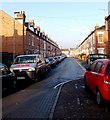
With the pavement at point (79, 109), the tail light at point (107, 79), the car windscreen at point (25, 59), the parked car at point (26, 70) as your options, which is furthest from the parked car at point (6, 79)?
the car windscreen at point (25, 59)

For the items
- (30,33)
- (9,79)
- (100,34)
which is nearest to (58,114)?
(9,79)

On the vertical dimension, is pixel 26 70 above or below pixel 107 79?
below

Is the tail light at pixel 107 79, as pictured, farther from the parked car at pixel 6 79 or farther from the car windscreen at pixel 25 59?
the car windscreen at pixel 25 59

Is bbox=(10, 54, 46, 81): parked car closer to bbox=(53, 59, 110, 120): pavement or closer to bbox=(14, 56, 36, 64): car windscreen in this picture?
bbox=(14, 56, 36, 64): car windscreen

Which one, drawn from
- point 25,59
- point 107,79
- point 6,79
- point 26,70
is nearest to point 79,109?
point 107,79

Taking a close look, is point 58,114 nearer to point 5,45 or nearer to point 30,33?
point 5,45

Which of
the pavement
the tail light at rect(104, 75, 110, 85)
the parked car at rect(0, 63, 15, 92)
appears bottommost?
the pavement

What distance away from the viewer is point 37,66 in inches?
685

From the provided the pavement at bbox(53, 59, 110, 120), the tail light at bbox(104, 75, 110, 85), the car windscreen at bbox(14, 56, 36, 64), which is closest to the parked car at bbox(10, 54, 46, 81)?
the car windscreen at bbox(14, 56, 36, 64)

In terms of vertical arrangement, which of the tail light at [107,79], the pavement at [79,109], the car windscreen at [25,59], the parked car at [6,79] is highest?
the car windscreen at [25,59]

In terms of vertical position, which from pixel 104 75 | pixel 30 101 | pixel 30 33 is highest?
pixel 30 33

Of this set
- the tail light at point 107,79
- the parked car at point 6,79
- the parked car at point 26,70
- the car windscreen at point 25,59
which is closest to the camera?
the tail light at point 107,79

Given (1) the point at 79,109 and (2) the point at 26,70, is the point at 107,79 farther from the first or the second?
(2) the point at 26,70

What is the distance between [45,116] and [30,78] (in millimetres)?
8963
